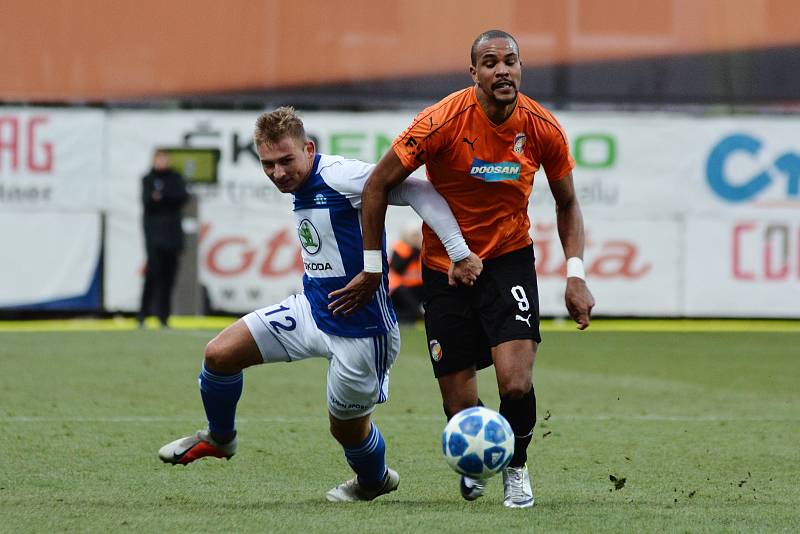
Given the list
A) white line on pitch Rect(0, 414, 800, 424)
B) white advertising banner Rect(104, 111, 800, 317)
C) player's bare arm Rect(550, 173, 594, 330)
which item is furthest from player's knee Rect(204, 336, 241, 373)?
white advertising banner Rect(104, 111, 800, 317)

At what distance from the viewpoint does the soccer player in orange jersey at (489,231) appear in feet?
20.4

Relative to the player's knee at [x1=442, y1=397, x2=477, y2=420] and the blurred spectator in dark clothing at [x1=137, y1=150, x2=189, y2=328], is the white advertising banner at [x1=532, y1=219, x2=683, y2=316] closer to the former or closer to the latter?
the blurred spectator in dark clothing at [x1=137, y1=150, x2=189, y2=328]

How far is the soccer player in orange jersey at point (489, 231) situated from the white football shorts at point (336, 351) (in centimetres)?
20

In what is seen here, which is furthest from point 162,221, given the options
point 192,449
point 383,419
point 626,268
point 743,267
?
point 192,449

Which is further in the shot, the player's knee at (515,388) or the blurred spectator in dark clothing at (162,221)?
the blurred spectator in dark clothing at (162,221)

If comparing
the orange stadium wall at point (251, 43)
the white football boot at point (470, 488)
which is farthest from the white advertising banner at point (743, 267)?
the white football boot at point (470, 488)

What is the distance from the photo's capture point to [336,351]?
634 cm

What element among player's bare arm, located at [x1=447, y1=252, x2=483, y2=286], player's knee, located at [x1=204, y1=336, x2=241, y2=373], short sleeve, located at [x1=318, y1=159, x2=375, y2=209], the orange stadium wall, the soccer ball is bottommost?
the soccer ball

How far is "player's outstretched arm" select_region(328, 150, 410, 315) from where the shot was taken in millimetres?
6148

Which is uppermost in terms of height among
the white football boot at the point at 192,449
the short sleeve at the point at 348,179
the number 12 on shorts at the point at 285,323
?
the short sleeve at the point at 348,179

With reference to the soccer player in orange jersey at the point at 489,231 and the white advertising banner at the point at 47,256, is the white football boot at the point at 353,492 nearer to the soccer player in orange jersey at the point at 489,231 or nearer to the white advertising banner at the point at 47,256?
the soccer player in orange jersey at the point at 489,231

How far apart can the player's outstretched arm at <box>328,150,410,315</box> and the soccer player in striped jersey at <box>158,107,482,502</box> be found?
0.02 meters

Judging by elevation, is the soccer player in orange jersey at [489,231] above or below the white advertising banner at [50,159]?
below

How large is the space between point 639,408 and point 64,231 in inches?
411
